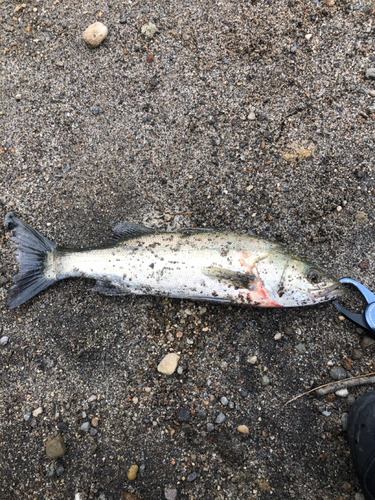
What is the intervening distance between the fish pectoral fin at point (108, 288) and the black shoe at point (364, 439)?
8.00 ft

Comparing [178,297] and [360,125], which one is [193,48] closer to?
[360,125]

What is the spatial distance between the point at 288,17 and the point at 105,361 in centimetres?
411

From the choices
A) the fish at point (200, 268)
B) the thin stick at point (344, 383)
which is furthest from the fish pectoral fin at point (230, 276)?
the thin stick at point (344, 383)

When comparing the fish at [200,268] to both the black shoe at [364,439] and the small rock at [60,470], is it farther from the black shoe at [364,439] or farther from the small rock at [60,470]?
the small rock at [60,470]

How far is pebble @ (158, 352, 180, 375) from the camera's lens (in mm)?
3002

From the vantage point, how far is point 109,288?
3.01m

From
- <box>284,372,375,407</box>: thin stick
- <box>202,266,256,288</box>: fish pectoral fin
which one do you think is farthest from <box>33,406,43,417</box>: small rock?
<box>284,372,375,407</box>: thin stick

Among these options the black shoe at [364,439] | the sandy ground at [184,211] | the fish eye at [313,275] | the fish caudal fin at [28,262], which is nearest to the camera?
the black shoe at [364,439]

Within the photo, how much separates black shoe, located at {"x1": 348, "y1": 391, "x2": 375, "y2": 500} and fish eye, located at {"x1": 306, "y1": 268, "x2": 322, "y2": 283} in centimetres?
122

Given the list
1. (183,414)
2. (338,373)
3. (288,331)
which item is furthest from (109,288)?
(338,373)

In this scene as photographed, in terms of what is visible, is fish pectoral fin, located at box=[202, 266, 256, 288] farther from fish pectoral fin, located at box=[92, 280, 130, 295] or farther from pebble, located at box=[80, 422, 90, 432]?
pebble, located at box=[80, 422, 90, 432]

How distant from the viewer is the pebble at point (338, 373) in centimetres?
296

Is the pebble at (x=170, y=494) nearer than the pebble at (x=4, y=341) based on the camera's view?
Yes

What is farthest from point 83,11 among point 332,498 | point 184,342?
point 332,498
